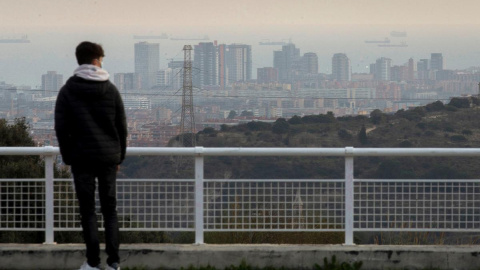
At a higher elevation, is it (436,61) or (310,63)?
(436,61)

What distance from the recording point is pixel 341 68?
116312mm

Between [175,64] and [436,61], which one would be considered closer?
[175,64]

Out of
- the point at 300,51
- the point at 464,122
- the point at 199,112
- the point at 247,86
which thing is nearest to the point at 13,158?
the point at 464,122

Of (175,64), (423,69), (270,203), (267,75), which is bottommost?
(270,203)

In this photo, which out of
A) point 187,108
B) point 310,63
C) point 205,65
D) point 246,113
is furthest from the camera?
point 310,63

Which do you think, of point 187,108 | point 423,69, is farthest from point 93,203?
point 423,69

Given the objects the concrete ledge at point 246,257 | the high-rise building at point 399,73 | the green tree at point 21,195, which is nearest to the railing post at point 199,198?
the concrete ledge at point 246,257

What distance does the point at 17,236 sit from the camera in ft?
30.6

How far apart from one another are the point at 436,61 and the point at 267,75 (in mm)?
28862

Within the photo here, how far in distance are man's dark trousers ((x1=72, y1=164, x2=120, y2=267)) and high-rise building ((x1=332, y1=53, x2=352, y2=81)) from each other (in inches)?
4187

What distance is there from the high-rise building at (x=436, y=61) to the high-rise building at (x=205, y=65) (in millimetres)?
32655

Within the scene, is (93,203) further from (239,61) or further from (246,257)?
(239,61)

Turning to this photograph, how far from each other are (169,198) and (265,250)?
1.04 m

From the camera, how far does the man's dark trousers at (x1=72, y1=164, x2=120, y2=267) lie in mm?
6117
